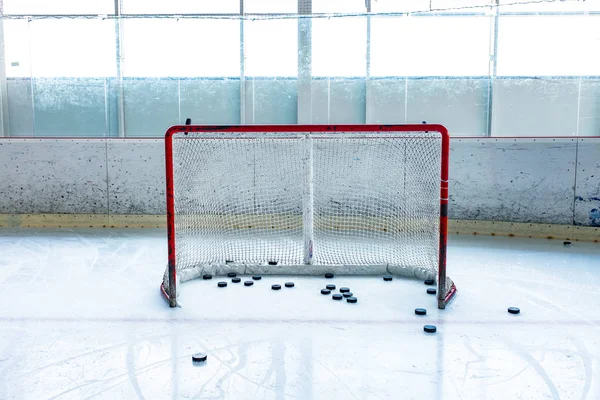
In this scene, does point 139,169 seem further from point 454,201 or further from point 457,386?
point 457,386

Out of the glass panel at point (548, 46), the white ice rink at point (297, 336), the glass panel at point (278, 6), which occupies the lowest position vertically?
the white ice rink at point (297, 336)

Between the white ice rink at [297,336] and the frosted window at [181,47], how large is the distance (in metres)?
3.17

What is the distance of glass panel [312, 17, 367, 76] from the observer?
6.42 metres

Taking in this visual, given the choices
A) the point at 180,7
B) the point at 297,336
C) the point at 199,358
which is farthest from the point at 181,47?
the point at 199,358

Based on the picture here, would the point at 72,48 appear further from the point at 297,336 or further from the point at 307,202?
the point at 297,336

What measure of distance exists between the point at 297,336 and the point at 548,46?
16.3 ft

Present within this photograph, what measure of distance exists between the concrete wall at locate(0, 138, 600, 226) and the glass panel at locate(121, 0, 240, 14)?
1734mm

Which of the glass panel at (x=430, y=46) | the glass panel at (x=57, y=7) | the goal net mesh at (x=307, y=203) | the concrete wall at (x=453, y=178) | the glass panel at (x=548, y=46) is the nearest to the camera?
the goal net mesh at (x=307, y=203)

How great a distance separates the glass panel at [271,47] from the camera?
6.47m

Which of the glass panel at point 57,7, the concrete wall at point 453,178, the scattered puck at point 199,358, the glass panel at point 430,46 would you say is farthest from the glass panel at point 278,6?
the scattered puck at point 199,358

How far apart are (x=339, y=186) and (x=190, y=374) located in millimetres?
3110

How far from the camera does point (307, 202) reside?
153 inches

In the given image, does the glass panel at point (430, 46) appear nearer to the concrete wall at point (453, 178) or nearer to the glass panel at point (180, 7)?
the concrete wall at point (453, 178)

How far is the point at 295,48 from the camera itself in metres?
6.48
